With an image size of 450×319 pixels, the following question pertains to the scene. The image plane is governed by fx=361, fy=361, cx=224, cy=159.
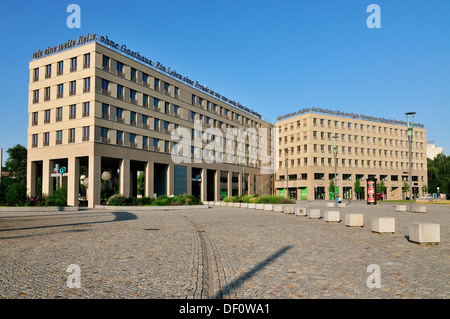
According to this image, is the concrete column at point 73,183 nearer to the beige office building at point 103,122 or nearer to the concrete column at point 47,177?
the beige office building at point 103,122

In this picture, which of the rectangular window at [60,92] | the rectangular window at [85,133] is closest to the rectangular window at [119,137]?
the rectangular window at [85,133]

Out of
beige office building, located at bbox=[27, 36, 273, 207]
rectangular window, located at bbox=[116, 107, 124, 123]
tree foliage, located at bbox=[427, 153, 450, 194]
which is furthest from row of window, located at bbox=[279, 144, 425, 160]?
rectangular window, located at bbox=[116, 107, 124, 123]

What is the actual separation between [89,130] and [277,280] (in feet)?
136

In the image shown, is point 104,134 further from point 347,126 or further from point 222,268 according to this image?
point 347,126

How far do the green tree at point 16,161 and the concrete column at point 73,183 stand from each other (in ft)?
153

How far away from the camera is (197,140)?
63.7 meters

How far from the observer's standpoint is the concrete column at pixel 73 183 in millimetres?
43281

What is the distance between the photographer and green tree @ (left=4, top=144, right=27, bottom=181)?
82.8m

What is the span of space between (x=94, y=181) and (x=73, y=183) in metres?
2.88

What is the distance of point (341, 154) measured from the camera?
87.7m

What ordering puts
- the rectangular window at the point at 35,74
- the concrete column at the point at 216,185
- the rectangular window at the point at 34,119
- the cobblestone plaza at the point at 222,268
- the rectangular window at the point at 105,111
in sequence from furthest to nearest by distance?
the concrete column at the point at 216,185 < the rectangular window at the point at 35,74 < the rectangular window at the point at 34,119 < the rectangular window at the point at 105,111 < the cobblestone plaza at the point at 222,268

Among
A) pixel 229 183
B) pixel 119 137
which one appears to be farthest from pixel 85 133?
pixel 229 183

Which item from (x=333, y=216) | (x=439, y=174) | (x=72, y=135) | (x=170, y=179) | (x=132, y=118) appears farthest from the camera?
(x=439, y=174)
